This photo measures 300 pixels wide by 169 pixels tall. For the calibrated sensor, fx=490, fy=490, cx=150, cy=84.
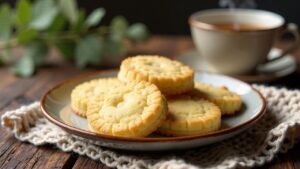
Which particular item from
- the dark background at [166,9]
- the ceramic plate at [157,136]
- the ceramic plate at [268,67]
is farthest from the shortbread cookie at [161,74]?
the dark background at [166,9]

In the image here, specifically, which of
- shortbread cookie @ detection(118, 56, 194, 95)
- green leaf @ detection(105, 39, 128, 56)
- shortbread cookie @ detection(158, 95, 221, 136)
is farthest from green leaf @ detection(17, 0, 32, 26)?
shortbread cookie @ detection(158, 95, 221, 136)

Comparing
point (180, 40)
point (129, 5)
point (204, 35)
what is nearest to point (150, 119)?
point (204, 35)

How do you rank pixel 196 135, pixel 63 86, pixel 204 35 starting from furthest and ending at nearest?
pixel 204 35 → pixel 63 86 → pixel 196 135

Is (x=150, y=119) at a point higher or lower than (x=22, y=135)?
higher

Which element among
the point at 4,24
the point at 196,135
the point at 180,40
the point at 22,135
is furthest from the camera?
the point at 180,40

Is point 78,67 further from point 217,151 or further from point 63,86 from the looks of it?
point 217,151

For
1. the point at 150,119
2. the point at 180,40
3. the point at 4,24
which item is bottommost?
the point at 180,40

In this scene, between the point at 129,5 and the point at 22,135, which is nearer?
the point at 22,135

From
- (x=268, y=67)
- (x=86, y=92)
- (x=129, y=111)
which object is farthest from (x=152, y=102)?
(x=268, y=67)
